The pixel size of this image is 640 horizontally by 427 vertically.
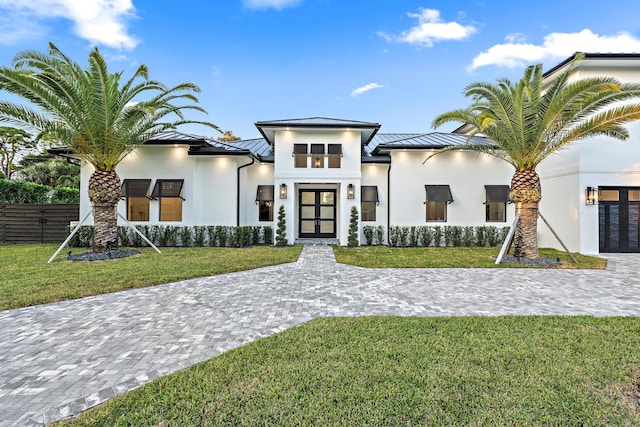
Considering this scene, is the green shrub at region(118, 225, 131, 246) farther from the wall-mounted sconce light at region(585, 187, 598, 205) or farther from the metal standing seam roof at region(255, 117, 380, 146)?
the wall-mounted sconce light at region(585, 187, 598, 205)

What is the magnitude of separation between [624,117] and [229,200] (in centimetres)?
1570

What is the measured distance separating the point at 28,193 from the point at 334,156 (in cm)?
2027

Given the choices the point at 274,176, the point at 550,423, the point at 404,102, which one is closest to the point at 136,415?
the point at 550,423

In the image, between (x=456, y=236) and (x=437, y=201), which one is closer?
(x=456, y=236)

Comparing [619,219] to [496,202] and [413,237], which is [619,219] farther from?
[413,237]

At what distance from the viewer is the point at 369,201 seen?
1540cm

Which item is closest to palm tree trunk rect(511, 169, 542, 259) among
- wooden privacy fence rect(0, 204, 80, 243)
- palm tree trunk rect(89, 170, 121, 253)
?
palm tree trunk rect(89, 170, 121, 253)

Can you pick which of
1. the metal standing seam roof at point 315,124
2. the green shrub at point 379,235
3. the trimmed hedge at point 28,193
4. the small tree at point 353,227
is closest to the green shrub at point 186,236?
the metal standing seam roof at point 315,124

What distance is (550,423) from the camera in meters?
2.48

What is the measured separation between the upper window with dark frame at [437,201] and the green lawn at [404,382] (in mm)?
11098

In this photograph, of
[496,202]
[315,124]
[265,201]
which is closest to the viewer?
[315,124]

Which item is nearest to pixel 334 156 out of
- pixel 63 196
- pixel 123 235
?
pixel 123 235

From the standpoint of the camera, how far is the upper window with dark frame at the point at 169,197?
14445 mm

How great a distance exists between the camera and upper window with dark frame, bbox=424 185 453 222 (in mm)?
15211
